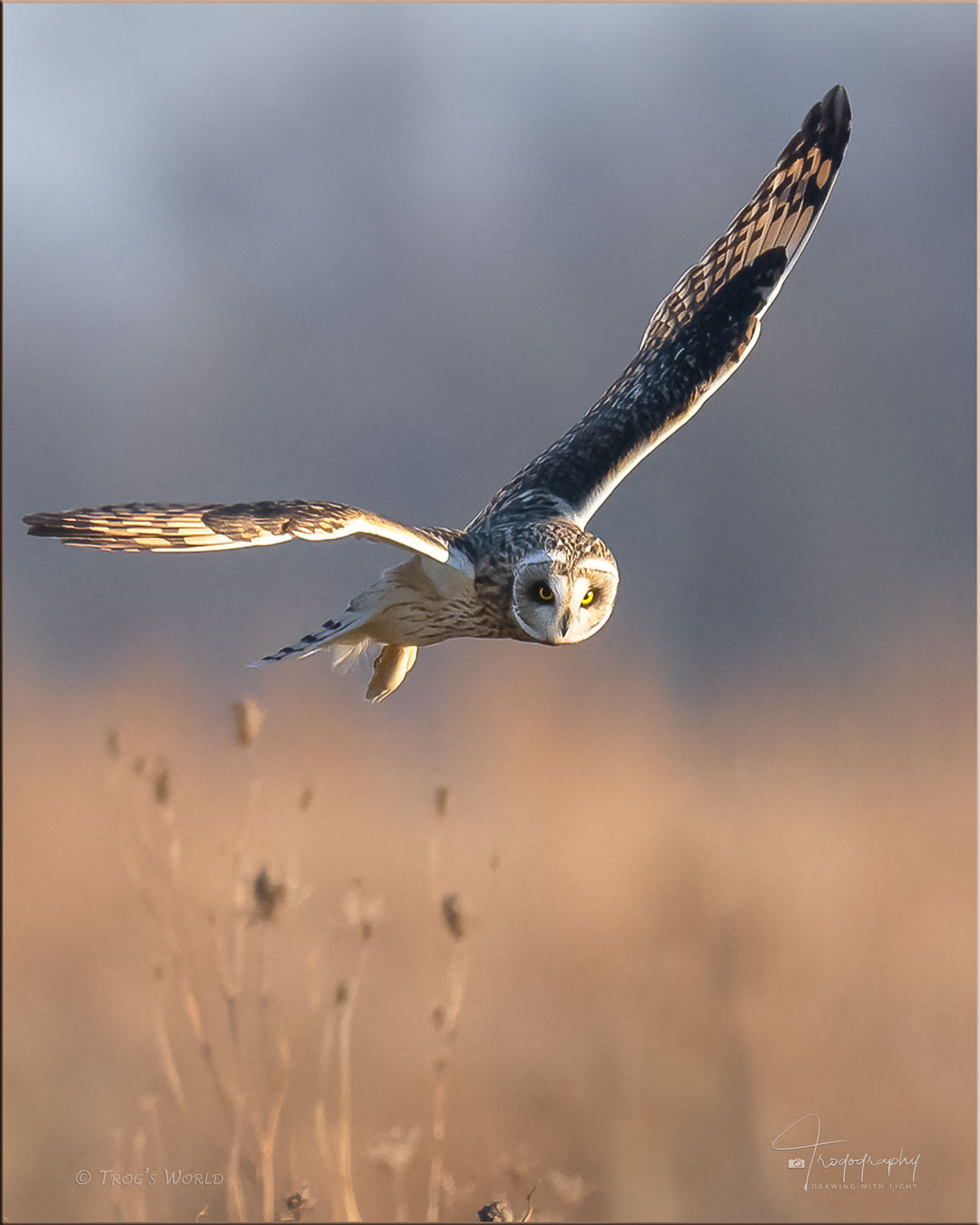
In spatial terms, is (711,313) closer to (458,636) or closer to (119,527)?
(458,636)

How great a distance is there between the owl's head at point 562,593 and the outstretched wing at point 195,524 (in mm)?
518

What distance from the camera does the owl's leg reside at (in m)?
3.37

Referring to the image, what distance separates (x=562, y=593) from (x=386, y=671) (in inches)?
29.4

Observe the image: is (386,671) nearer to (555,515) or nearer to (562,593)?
(555,515)

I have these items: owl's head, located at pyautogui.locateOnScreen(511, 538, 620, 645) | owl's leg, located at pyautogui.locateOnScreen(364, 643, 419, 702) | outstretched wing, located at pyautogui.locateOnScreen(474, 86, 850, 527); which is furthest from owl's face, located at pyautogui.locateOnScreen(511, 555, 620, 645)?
owl's leg, located at pyautogui.locateOnScreen(364, 643, 419, 702)

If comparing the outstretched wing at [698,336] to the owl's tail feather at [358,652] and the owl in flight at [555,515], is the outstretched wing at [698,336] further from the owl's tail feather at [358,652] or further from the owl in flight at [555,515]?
the owl's tail feather at [358,652]

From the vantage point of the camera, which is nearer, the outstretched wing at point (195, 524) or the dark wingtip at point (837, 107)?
the outstretched wing at point (195, 524)

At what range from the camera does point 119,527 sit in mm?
2363

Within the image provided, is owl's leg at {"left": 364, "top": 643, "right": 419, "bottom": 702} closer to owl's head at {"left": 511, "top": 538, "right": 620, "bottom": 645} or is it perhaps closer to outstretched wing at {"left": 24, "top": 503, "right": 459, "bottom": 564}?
owl's head at {"left": 511, "top": 538, "right": 620, "bottom": 645}

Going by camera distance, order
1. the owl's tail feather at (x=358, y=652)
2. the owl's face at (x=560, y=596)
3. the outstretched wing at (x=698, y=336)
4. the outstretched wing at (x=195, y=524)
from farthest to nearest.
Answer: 1. the outstretched wing at (x=698, y=336)
2. the owl's tail feather at (x=358, y=652)
3. the owl's face at (x=560, y=596)
4. the outstretched wing at (x=195, y=524)

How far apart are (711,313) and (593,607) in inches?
58.3

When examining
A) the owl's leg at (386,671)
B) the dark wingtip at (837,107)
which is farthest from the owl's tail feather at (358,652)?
the dark wingtip at (837,107)

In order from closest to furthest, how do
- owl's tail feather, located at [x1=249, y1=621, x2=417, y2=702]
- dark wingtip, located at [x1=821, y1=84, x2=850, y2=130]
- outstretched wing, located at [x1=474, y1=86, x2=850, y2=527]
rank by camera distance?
owl's tail feather, located at [x1=249, y1=621, x2=417, y2=702], outstretched wing, located at [x1=474, y1=86, x2=850, y2=527], dark wingtip, located at [x1=821, y1=84, x2=850, y2=130]

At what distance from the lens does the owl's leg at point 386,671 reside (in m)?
3.37
